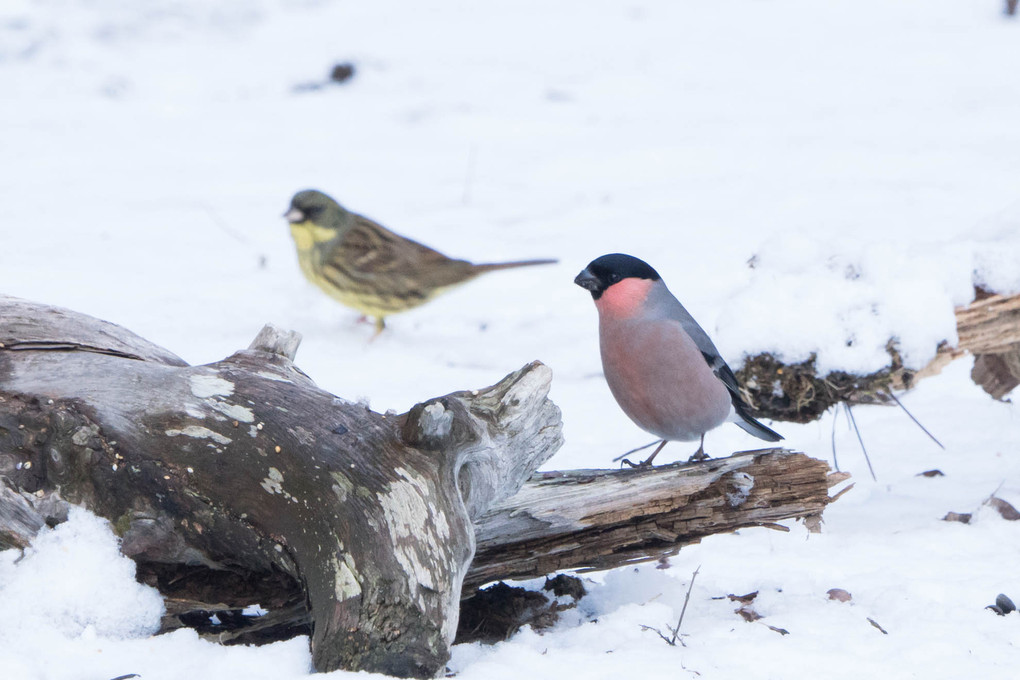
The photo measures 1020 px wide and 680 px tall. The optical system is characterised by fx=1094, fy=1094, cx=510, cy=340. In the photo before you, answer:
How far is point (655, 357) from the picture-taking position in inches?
143

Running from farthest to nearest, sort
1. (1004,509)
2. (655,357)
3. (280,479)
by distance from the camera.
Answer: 1. (1004,509)
2. (655,357)
3. (280,479)

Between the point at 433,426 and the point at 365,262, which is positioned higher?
the point at 433,426

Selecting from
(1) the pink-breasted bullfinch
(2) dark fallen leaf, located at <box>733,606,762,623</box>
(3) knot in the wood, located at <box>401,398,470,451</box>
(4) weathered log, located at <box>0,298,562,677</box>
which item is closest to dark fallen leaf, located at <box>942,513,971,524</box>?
(1) the pink-breasted bullfinch

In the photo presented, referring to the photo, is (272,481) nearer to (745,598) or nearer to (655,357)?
(655,357)

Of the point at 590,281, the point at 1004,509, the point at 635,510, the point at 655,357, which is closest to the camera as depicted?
the point at 635,510

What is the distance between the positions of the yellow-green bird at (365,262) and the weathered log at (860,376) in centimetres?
255

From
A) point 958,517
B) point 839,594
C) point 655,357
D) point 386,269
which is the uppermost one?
point 655,357

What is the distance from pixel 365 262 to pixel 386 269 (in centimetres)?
13

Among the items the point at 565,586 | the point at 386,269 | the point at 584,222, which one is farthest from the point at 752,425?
the point at 584,222

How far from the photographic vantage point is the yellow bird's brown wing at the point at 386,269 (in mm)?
6195

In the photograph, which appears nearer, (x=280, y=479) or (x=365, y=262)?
(x=280, y=479)

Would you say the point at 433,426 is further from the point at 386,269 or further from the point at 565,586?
the point at 386,269

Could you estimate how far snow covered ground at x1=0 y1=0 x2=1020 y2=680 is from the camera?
2992mm

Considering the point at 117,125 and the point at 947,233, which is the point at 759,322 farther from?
the point at 117,125
